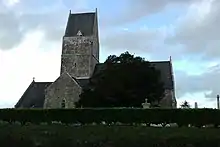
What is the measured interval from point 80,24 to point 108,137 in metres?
53.4

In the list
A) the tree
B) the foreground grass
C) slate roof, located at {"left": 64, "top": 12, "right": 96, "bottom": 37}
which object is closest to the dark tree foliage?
the tree

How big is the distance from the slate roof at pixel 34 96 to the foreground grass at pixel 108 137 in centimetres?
Answer: 3900

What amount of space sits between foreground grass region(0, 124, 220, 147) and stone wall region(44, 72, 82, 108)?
3515 centimetres

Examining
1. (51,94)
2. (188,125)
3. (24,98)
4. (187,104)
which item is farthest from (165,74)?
(188,125)

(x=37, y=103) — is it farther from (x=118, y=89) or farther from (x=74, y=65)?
(x=118, y=89)

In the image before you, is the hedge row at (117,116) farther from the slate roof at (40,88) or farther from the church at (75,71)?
the slate roof at (40,88)

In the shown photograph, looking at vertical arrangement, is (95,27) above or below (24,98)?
above

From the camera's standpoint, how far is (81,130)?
26078 mm

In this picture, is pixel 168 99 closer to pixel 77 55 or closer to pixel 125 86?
pixel 125 86

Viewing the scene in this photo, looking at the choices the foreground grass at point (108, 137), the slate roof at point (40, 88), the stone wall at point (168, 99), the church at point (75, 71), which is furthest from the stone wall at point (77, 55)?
the foreground grass at point (108, 137)

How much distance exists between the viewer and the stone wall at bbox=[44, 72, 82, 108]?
61.5 m

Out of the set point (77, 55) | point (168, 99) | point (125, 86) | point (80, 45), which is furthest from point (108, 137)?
point (80, 45)

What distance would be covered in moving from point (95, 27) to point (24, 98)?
19228 millimetres

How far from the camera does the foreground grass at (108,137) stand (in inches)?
823
